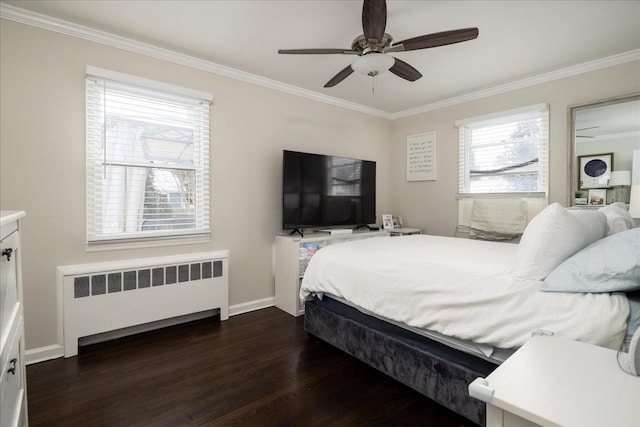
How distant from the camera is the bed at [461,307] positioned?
1293 millimetres

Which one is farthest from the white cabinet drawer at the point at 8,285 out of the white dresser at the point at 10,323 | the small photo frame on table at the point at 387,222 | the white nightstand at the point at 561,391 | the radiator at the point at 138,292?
the small photo frame on table at the point at 387,222

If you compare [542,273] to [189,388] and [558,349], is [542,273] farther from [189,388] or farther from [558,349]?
[189,388]

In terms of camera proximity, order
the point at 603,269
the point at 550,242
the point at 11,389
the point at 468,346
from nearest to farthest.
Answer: the point at 11,389
the point at 603,269
the point at 550,242
the point at 468,346

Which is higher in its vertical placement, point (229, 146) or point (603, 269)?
point (229, 146)

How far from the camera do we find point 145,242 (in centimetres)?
282

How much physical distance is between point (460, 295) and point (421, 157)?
3233 mm

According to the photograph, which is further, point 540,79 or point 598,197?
point 540,79

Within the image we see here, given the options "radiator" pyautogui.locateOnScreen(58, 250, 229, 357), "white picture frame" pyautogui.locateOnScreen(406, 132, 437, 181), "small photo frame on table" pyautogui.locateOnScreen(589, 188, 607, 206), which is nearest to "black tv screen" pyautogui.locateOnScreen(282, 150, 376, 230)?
"white picture frame" pyautogui.locateOnScreen(406, 132, 437, 181)

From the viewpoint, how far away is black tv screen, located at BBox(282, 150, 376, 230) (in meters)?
A: 3.50

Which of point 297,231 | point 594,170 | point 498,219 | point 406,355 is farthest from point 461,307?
point 594,170

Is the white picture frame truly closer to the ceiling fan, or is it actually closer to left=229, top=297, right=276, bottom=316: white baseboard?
the ceiling fan

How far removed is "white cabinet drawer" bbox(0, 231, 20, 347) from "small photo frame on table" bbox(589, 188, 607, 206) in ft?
13.9

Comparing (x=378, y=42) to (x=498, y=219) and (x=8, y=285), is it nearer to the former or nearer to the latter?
(x=8, y=285)

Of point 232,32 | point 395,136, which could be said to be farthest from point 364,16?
point 395,136
